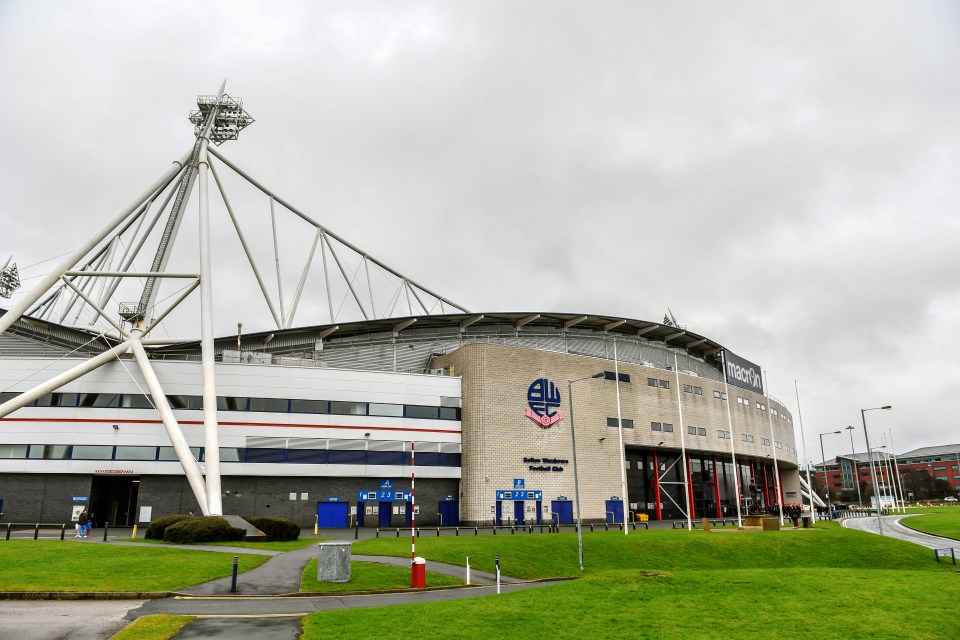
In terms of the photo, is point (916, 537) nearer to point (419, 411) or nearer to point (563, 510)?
point (563, 510)

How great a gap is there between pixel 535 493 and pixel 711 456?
29207mm

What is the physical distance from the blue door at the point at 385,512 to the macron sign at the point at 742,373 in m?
45.4

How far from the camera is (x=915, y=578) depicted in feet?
83.7

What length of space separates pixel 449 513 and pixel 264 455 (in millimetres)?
16355

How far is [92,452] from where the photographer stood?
4853 cm

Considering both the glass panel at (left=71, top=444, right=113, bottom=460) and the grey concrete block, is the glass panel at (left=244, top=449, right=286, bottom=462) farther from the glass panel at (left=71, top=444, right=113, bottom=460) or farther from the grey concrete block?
the grey concrete block

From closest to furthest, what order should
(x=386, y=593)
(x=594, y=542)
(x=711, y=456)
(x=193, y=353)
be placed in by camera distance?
1. (x=386, y=593)
2. (x=594, y=542)
3. (x=193, y=353)
4. (x=711, y=456)

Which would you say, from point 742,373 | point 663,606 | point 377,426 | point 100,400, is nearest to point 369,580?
point 663,606

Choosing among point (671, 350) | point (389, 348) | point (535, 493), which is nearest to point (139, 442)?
point (389, 348)

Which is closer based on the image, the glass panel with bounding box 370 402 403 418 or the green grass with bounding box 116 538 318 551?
the green grass with bounding box 116 538 318 551

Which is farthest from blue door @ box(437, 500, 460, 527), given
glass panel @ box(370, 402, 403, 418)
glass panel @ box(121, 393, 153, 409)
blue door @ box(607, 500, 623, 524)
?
glass panel @ box(121, 393, 153, 409)

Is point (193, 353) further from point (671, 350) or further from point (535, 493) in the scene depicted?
point (671, 350)

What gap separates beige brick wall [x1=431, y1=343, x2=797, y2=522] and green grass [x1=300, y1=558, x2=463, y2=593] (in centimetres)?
2896

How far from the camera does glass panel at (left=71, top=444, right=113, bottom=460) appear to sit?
48406mm
